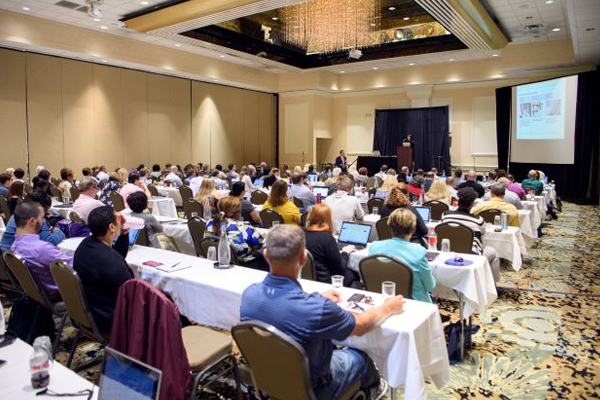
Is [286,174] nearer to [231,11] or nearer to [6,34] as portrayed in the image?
[231,11]

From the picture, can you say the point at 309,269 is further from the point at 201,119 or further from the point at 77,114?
the point at 201,119

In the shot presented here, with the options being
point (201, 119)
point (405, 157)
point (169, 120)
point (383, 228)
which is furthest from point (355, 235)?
point (201, 119)

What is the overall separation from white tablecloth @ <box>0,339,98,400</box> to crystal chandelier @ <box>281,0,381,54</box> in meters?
11.5

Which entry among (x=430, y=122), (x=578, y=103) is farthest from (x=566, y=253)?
(x=430, y=122)

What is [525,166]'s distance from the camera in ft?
49.8

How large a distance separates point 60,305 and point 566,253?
7.18 metres

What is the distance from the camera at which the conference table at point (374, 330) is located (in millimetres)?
2354

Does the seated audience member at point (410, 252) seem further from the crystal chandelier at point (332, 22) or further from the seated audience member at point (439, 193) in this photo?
the crystal chandelier at point (332, 22)

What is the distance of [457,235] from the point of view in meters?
4.90

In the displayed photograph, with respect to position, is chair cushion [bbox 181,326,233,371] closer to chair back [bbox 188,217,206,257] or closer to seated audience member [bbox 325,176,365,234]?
chair back [bbox 188,217,206,257]

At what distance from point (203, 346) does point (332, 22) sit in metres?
11.6

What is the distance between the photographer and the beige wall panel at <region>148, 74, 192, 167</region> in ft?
51.4

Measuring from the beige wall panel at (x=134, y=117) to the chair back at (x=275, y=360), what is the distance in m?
14.1

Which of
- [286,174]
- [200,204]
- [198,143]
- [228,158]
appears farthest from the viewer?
[228,158]
